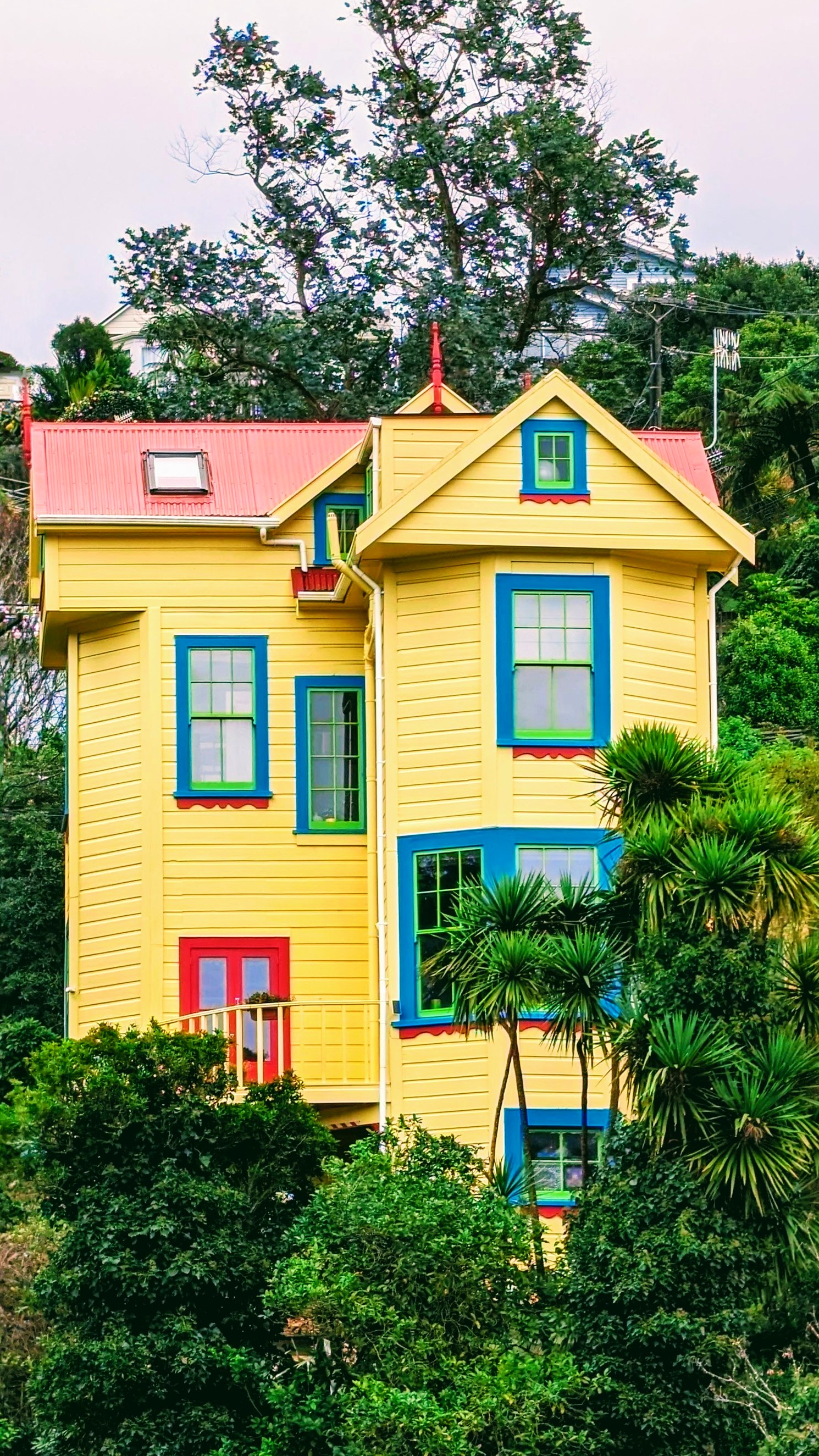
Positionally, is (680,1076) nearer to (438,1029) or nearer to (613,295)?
(438,1029)

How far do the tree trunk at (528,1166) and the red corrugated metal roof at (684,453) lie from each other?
9953mm

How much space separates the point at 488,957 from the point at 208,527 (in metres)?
9.25

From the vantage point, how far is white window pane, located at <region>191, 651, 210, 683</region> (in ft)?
103

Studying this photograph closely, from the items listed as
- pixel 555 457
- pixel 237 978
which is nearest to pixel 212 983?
pixel 237 978

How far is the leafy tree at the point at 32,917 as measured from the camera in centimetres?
3984

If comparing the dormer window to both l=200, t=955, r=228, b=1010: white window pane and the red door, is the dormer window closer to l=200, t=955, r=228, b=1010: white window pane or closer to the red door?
the red door

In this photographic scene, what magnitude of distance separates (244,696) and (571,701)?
4.65m

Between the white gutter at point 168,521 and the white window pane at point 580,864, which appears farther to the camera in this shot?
the white gutter at point 168,521

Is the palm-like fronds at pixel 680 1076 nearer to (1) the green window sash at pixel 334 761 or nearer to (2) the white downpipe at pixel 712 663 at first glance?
(2) the white downpipe at pixel 712 663

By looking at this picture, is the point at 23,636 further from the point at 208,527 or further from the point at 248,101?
the point at 208,527

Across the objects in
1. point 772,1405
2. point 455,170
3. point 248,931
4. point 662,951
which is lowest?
point 772,1405

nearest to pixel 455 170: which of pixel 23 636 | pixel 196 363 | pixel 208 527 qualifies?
pixel 196 363

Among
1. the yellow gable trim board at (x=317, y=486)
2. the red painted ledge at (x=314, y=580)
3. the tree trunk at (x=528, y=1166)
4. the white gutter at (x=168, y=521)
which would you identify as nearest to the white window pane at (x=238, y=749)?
the red painted ledge at (x=314, y=580)

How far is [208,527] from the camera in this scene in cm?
3139
